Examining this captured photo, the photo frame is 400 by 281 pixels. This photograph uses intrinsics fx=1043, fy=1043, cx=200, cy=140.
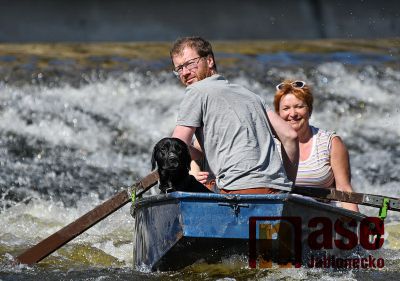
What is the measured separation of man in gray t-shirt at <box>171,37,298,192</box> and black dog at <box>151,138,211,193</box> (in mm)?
206

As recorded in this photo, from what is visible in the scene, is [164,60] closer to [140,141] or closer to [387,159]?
[140,141]

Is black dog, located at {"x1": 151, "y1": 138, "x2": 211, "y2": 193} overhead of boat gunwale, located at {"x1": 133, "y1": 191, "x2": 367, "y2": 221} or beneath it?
overhead

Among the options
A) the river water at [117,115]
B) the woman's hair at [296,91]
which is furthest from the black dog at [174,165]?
the river water at [117,115]

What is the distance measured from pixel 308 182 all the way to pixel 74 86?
6.96 meters

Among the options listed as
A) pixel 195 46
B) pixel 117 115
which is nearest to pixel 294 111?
pixel 195 46

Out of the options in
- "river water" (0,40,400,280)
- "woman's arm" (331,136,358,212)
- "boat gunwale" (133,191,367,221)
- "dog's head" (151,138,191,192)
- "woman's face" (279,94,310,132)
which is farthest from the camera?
"river water" (0,40,400,280)

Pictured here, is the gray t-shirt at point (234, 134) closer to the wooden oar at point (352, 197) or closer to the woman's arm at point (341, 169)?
the wooden oar at point (352, 197)

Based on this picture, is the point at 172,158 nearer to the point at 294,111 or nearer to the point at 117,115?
the point at 294,111

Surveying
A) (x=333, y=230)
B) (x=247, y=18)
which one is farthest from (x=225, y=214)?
(x=247, y=18)

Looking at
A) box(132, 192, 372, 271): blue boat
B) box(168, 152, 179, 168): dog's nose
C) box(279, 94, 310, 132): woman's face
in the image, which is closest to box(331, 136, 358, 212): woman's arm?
box(279, 94, 310, 132): woman's face

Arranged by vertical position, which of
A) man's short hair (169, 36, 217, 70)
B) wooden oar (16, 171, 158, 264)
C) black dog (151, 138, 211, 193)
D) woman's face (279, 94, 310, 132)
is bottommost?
wooden oar (16, 171, 158, 264)

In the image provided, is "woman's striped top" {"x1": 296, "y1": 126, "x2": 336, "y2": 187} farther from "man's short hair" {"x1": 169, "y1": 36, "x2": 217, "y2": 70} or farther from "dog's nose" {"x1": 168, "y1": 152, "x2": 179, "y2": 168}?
"dog's nose" {"x1": 168, "y1": 152, "x2": 179, "y2": 168}

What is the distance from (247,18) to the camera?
1683cm

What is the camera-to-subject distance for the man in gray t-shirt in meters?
6.17
